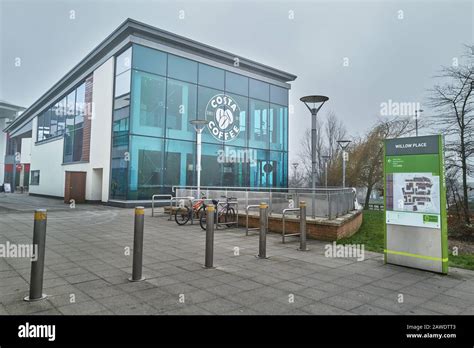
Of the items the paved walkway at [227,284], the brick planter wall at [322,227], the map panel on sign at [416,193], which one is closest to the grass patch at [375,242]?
the brick planter wall at [322,227]

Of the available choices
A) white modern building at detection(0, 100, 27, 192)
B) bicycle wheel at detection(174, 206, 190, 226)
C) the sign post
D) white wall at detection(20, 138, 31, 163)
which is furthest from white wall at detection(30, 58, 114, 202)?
white modern building at detection(0, 100, 27, 192)

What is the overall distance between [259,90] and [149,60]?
9.42m

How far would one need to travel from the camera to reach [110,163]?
2009cm

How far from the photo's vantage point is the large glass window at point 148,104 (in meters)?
19.2

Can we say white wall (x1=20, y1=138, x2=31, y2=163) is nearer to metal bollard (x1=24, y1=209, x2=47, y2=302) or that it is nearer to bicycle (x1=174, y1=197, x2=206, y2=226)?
bicycle (x1=174, y1=197, x2=206, y2=226)

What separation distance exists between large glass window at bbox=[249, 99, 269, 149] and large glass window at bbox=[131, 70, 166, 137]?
7622mm

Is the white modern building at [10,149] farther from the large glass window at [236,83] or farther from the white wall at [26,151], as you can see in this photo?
the large glass window at [236,83]

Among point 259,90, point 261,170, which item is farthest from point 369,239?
point 259,90

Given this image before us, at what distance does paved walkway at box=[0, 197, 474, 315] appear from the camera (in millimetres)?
3863

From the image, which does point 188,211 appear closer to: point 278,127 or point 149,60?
point 149,60

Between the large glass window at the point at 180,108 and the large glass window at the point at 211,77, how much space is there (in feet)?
3.28

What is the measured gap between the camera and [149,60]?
1997 centimetres

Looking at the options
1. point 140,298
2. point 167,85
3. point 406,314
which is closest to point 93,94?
point 167,85
